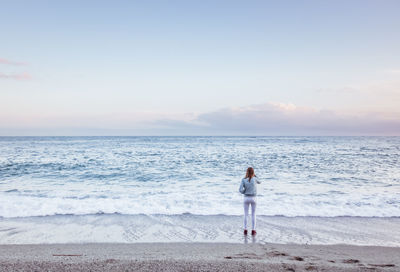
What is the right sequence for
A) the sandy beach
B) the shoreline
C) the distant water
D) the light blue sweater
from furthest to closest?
the distant water → the light blue sweater → the shoreline → the sandy beach

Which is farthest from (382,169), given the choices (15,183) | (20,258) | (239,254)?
(15,183)

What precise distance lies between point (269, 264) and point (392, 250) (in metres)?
3.47

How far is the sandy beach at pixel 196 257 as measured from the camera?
4.62m

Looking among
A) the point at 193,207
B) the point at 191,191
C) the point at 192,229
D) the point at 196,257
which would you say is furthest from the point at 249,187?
the point at 191,191

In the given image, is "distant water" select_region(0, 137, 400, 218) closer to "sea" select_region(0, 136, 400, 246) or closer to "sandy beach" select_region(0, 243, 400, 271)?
"sea" select_region(0, 136, 400, 246)

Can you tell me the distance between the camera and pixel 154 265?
4.65 metres

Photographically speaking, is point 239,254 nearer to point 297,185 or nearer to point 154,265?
point 154,265

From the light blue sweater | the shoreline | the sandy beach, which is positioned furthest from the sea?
the light blue sweater

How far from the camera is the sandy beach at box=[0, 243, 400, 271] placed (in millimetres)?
4617

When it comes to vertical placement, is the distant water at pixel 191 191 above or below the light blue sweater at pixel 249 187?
below

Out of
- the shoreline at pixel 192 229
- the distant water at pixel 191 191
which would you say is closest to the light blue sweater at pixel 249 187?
the shoreline at pixel 192 229

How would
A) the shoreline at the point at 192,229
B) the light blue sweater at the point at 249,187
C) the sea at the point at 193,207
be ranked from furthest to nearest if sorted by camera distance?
the light blue sweater at the point at 249,187, the sea at the point at 193,207, the shoreline at the point at 192,229

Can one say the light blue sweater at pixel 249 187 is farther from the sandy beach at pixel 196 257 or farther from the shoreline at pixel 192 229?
the sandy beach at pixel 196 257

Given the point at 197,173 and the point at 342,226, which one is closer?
the point at 342,226
